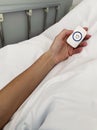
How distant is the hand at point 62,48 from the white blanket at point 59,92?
4cm

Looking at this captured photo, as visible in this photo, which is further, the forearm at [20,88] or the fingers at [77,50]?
the fingers at [77,50]

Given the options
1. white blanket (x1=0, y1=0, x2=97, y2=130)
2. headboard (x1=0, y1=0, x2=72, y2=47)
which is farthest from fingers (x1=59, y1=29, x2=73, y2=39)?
headboard (x1=0, y1=0, x2=72, y2=47)

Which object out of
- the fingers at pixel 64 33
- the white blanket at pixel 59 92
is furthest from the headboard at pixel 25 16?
the fingers at pixel 64 33

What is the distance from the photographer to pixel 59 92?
0.63 metres

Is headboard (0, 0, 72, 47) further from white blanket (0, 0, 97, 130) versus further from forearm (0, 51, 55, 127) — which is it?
forearm (0, 51, 55, 127)

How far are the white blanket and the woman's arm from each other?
0.04 metres

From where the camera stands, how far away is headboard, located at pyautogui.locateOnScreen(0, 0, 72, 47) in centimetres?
104

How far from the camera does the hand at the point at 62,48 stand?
0.90m

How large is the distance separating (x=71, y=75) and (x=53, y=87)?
80 millimetres

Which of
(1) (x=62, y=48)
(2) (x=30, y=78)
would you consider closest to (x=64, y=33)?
(1) (x=62, y=48)

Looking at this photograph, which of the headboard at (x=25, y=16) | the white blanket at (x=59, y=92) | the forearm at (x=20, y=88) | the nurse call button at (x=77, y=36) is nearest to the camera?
the white blanket at (x=59, y=92)

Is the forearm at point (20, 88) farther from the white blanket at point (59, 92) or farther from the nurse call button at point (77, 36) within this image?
the nurse call button at point (77, 36)

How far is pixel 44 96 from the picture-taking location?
66 cm

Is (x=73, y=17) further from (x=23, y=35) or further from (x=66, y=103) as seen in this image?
(x=66, y=103)
